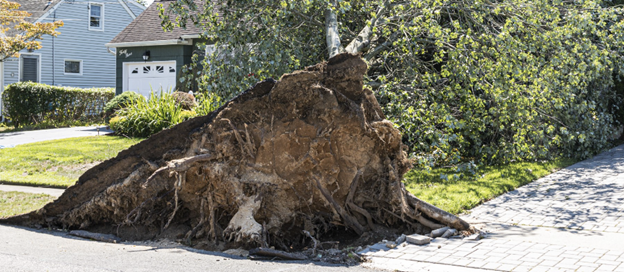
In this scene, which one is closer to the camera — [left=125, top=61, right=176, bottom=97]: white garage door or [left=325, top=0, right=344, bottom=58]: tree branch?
[left=325, top=0, right=344, bottom=58]: tree branch

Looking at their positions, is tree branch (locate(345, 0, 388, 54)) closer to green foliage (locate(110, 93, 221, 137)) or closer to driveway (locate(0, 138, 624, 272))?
driveway (locate(0, 138, 624, 272))

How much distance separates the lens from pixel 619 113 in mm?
15047

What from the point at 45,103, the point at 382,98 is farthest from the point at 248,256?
the point at 45,103

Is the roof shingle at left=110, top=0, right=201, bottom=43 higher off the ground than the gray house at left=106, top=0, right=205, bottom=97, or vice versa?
the roof shingle at left=110, top=0, right=201, bottom=43

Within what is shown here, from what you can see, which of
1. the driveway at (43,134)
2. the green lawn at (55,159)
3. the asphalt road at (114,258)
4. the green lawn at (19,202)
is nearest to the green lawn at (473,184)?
the asphalt road at (114,258)

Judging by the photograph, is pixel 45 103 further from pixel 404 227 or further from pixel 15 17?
pixel 404 227

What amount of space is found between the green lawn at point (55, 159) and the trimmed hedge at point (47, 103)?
295 inches

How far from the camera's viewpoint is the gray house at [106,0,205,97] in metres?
21.6

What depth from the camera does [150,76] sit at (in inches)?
899

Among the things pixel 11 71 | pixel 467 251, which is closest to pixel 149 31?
pixel 11 71

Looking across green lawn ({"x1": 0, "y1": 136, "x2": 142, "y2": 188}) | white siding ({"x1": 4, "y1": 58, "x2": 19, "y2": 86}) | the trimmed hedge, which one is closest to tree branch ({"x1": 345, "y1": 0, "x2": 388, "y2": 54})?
green lawn ({"x1": 0, "y1": 136, "x2": 142, "y2": 188})

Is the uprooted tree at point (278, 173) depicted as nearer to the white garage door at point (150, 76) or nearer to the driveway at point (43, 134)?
the driveway at point (43, 134)

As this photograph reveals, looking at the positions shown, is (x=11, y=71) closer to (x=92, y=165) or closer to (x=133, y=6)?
(x=133, y=6)

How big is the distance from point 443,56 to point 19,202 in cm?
735
